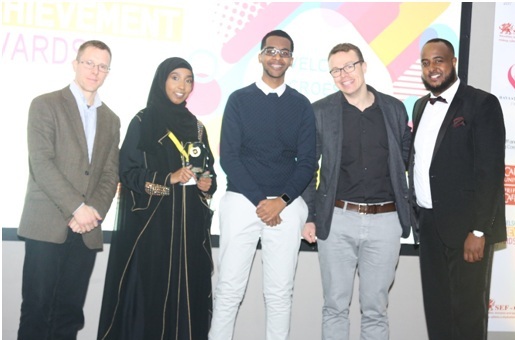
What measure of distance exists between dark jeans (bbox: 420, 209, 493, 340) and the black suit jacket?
0.09 metres

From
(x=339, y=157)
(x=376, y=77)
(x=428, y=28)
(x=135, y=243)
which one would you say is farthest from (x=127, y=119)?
(x=428, y=28)

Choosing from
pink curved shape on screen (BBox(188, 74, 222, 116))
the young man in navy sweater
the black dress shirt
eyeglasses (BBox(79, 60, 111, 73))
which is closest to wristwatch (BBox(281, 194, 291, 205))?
the young man in navy sweater

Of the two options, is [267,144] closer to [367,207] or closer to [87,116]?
[367,207]

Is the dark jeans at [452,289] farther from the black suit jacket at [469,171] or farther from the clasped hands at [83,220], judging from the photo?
the clasped hands at [83,220]

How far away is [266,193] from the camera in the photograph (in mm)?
3215

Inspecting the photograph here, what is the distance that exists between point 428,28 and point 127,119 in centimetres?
248

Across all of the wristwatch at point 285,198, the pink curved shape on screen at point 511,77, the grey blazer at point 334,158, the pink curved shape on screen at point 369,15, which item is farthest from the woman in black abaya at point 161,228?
the pink curved shape on screen at point 511,77

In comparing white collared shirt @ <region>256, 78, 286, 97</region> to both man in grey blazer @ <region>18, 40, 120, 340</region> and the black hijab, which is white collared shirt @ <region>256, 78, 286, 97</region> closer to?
the black hijab

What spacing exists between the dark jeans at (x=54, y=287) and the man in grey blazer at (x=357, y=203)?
139cm

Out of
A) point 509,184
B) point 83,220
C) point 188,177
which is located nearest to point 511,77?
point 509,184

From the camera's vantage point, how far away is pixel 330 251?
3.27 metres

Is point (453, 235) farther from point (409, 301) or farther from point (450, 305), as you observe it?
point (409, 301)

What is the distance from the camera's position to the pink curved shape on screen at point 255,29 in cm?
406

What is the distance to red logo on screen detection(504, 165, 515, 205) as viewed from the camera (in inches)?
175
